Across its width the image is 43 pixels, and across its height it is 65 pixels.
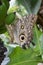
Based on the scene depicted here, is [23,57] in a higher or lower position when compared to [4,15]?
lower

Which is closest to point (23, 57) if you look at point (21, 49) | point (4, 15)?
point (21, 49)

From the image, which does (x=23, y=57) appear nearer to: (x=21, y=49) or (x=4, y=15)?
(x=21, y=49)

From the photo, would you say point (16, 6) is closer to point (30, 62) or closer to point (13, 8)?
point (13, 8)

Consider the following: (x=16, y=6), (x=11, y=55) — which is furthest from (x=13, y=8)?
(x=11, y=55)

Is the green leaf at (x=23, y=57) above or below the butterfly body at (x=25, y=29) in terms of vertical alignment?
below
